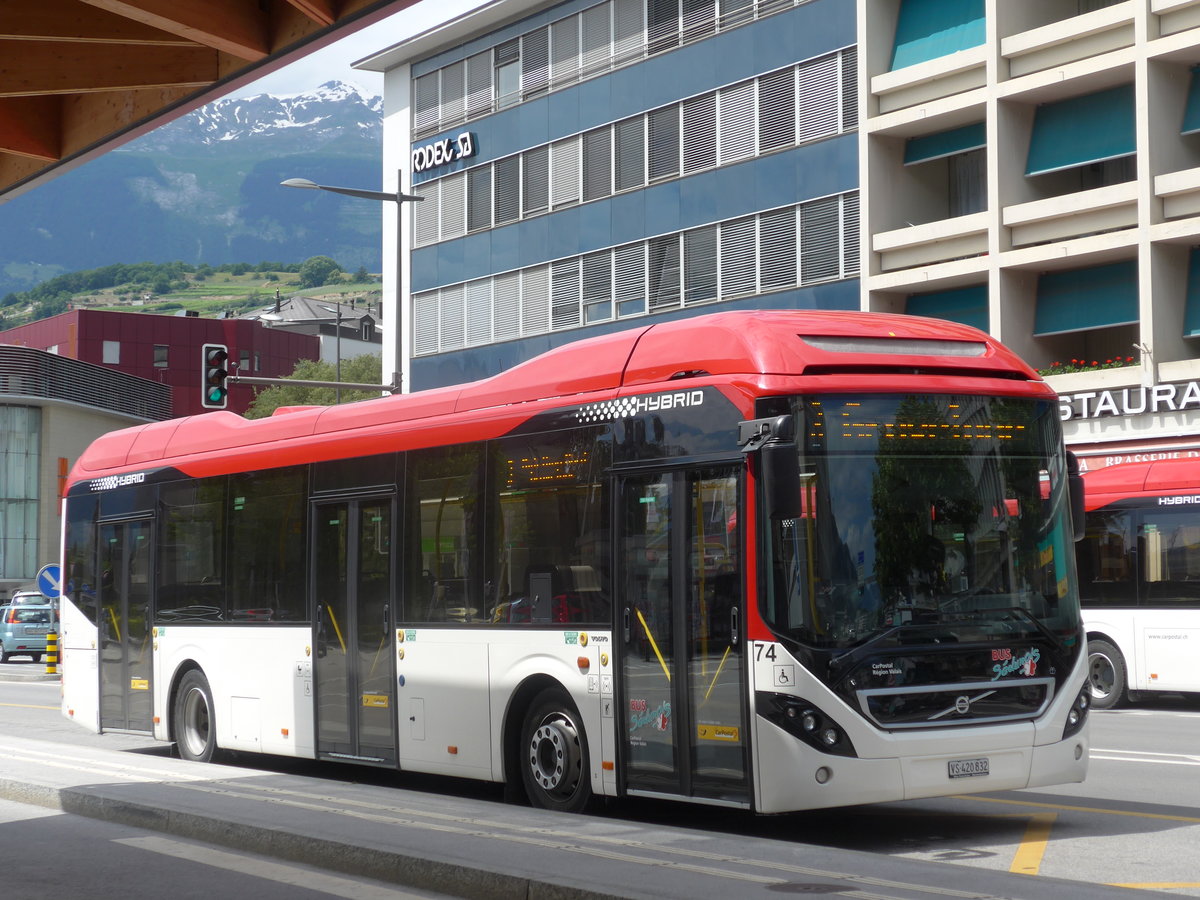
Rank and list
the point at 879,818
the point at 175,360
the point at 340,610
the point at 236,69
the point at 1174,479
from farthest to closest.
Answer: the point at 175,360 < the point at 1174,479 < the point at 340,610 < the point at 879,818 < the point at 236,69

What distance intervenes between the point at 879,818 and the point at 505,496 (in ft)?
11.4

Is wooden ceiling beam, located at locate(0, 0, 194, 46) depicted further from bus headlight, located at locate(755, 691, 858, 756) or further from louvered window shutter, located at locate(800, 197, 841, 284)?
louvered window shutter, located at locate(800, 197, 841, 284)

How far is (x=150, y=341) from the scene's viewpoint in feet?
345

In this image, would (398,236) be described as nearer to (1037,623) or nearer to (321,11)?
(1037,623)

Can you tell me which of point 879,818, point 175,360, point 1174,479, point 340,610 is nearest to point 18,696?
point 340,610

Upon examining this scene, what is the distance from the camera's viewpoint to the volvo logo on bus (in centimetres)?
1024

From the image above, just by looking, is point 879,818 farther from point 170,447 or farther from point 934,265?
point 934,265

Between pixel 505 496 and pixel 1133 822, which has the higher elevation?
pixel 505 496

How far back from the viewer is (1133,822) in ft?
34.2

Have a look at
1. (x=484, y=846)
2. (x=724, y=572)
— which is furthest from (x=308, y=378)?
(x=484, y=846)

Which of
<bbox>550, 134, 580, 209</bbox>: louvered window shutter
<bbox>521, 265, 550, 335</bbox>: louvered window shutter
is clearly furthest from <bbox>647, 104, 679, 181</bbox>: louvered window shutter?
<bbox>521, 265, 550, 335</bbox>: louvered window shutter

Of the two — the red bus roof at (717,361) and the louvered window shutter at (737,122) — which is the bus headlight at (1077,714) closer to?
the red bus roof at (717,361)

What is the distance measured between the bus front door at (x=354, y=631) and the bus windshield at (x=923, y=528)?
4564 mm

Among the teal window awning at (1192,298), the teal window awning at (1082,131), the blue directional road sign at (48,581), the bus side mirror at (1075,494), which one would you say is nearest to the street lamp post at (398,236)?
the blue directional road sign at (48,581)
